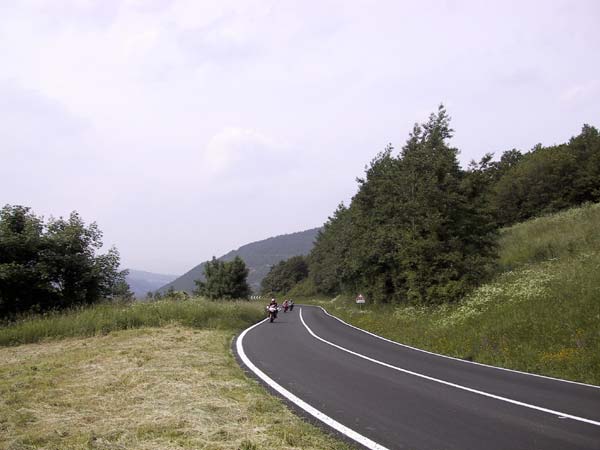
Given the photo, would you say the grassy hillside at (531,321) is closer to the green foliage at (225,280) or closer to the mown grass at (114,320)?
the mown grass at (114,320)

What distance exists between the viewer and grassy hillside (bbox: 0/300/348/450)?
5164 mm

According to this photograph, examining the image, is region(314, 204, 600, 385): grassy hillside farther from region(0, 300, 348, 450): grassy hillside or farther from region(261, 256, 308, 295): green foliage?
region(261, 256, 308, 295): green foliage

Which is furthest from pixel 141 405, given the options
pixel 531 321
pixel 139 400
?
pixel 531 321

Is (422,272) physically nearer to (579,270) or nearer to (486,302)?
(486,302)

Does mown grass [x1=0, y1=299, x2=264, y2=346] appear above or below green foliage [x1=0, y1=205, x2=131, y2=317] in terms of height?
below

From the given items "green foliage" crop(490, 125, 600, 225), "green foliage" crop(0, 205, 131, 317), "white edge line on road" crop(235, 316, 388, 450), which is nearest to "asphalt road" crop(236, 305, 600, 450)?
"white edge line on road" crop(235, 316, 388, 450)

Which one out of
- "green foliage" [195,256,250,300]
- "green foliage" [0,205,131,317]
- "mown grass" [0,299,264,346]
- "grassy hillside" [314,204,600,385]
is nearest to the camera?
"grassy hillside" [314,204,600,385]

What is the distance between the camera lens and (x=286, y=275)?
405ft

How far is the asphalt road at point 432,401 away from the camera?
5.51m

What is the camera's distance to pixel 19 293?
64.1 feet

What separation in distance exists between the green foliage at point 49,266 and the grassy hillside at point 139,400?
5.93 meters

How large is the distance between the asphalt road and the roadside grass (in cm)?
76

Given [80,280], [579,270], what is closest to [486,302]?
[579,270]

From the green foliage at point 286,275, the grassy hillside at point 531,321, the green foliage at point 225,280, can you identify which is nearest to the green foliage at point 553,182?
the grassy hillside at point 531,321
